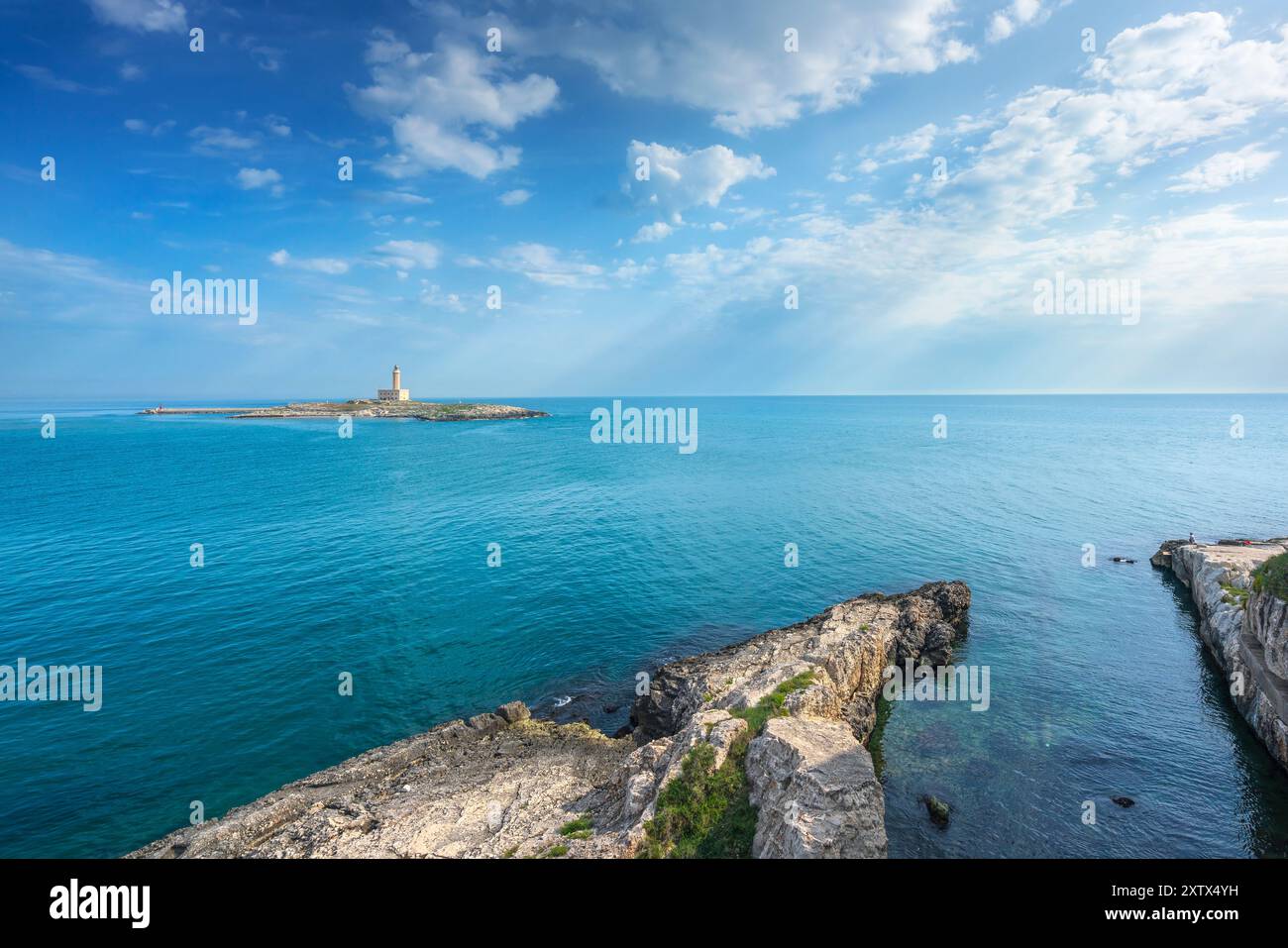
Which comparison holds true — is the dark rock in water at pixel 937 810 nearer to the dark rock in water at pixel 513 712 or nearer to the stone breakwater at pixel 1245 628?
the stone breakwater at pixel 1245 628

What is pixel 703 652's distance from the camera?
112ft

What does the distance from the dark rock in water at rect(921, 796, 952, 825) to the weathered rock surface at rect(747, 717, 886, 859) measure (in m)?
6.84

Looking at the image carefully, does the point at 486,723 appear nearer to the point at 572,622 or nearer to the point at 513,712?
the point at 513,712

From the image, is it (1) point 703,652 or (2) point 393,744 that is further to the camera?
(1) point 703,652

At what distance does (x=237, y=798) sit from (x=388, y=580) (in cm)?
2341

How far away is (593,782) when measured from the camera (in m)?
21.5

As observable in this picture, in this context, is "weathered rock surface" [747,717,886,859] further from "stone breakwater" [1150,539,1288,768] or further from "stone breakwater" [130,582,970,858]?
"stone breakwater" [1150,539,1288,768]

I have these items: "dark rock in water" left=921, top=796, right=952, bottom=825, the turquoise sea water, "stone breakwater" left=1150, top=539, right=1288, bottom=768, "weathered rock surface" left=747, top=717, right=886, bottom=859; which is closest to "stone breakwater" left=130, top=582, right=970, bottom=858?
"weathered rock surface" left=747, top=717, right=886, bottom=859

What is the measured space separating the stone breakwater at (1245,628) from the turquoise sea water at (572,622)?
4.35ft

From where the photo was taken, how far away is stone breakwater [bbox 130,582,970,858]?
1573 cm

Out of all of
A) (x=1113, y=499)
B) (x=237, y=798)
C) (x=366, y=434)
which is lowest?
(x=237, y=798)

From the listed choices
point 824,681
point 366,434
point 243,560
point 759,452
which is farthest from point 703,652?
point 366,434

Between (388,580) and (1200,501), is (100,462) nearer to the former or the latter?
(388,580)

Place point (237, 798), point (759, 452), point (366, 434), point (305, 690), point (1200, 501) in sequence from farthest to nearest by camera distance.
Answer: point (366, 434)
point (759, 452)
point (1200, 501)
point (305, 690)
point (237, 798)
